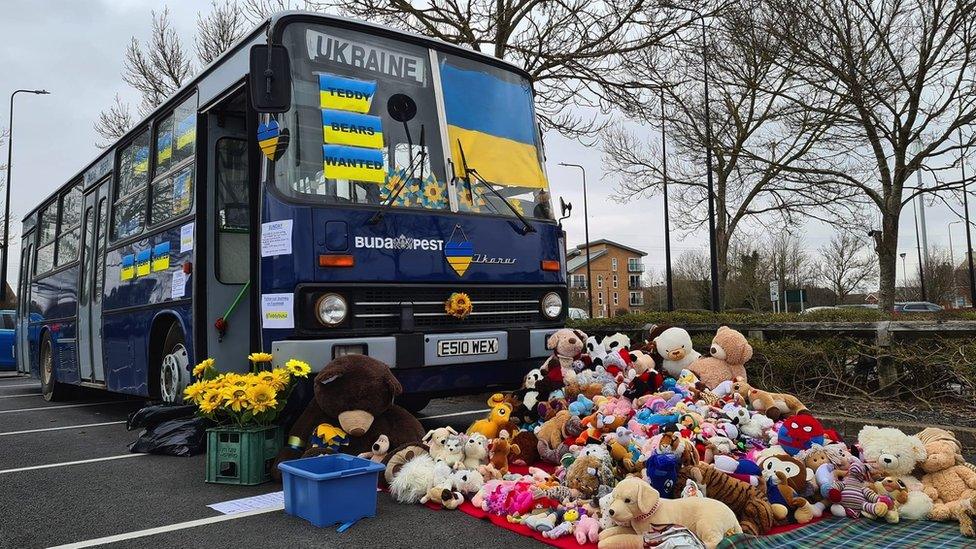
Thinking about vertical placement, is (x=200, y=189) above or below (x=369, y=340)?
above

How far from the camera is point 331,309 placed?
529cm

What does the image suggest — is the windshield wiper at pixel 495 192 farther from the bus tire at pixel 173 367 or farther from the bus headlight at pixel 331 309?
the bus tire at pixel 173 367

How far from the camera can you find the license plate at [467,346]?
5727 mm

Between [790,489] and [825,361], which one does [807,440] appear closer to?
[790,489]

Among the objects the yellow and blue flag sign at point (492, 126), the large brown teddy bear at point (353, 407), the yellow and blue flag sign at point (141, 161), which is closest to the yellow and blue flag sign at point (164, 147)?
the yellow and blue flag sign at point (141, 161)

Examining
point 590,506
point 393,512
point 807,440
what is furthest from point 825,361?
point 393,512

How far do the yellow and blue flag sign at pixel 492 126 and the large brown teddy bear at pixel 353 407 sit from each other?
188 cm

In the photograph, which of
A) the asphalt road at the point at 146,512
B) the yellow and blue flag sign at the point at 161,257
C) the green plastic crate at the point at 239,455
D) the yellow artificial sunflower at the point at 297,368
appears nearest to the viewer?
the asphalt road at the point at 146,512

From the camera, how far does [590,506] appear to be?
405cm

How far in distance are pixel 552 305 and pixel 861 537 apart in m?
3.29

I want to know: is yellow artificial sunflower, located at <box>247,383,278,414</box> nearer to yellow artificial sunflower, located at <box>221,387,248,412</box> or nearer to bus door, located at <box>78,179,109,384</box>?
yellow artificial sunflower, located at <box>221,387,248,412</box>

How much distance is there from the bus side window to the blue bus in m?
0.01

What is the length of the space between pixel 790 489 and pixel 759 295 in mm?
45461

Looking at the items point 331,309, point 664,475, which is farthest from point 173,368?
point 664,475
